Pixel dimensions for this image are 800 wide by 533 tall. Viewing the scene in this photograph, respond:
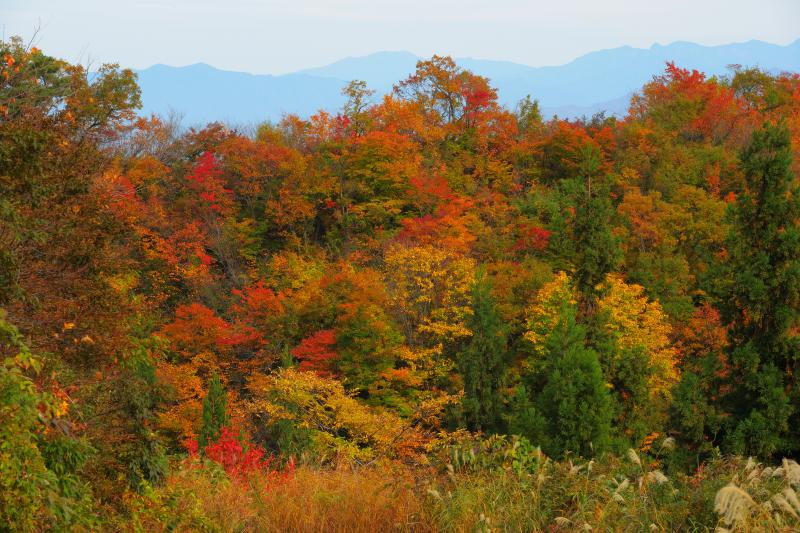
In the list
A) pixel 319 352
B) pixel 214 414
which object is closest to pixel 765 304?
pixel 319 352

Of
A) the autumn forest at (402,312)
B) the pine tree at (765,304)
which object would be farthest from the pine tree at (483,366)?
the pine tree at (765,304)

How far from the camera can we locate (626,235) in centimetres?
Result: 2558

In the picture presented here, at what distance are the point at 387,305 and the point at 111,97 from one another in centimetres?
1579

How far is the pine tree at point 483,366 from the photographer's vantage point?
19.9 m

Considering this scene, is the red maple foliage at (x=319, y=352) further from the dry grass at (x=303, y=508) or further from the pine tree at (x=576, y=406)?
the dry grass at (x=303, y=508)

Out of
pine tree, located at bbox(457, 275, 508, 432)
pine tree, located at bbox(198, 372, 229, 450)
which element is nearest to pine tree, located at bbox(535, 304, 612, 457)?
pine tree, located at bbox(457, 275, 508, 432)

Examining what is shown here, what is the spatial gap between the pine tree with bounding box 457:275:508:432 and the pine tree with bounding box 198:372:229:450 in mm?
6279

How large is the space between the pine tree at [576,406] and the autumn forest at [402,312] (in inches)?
2.6

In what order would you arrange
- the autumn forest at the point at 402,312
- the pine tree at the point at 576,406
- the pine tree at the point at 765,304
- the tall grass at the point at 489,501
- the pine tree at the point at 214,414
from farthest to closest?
the pine tree at the point at 214,414, the pine tree at the point at 576,406, the pine tree at the point at 765,304, the autumn forest at the point at 402,312, the tall grass at the point at 489,501

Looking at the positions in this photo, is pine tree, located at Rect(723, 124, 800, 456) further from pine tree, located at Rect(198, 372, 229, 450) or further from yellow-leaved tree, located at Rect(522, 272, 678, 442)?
pine tree, located at Rect(198, 372, 229, 450)

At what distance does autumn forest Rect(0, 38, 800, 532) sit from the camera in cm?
513

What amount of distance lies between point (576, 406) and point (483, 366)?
Answer: 351cm

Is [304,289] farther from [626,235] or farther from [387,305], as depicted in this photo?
[626,235]

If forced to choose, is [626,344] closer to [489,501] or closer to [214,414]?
[214,414]
